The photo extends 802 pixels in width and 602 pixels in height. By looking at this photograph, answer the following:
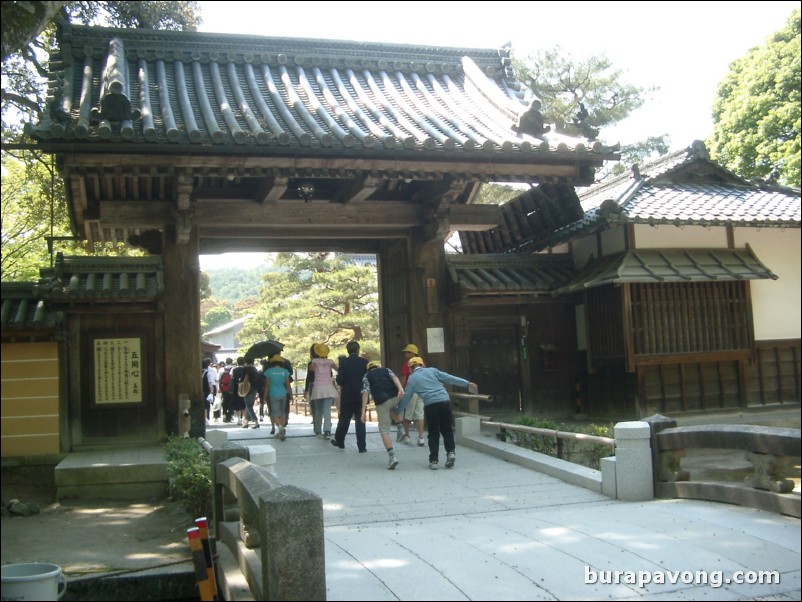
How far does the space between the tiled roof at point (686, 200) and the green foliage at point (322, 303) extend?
1094cm

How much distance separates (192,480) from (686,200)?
10825 millimetres

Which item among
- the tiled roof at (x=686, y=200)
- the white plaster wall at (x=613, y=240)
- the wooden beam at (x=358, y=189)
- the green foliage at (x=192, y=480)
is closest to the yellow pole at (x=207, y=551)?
the green foliage at (x=192, y=480)

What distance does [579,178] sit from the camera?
12.0 m

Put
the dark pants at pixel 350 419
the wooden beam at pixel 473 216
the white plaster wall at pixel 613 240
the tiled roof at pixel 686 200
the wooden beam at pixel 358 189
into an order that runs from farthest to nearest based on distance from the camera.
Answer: the white plaster wall at pixel 613 240
the tiled roof at pixel 686 200
the wooden beam at pixel 473 216
the dark pants at pixel 350 419
the wooden beam at pixel 358 189

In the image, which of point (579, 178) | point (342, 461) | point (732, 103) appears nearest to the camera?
point (342, 461)

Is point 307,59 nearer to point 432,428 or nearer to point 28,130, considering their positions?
point 28,130

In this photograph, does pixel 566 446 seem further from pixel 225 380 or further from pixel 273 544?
pixel 225 380

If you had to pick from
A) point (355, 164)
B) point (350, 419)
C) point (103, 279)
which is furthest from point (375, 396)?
point (103, 279)

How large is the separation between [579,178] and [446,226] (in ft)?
7.76

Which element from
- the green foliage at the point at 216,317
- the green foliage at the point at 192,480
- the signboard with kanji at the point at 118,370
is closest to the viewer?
the green foliage at the point at 192,480

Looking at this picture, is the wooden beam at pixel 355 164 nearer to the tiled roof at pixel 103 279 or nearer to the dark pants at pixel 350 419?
the tiled roof at pixel 103 279

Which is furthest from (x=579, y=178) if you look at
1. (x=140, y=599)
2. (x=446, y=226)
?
(x=140, y=599)

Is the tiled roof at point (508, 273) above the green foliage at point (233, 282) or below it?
below

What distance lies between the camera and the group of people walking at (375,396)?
1017 cm
